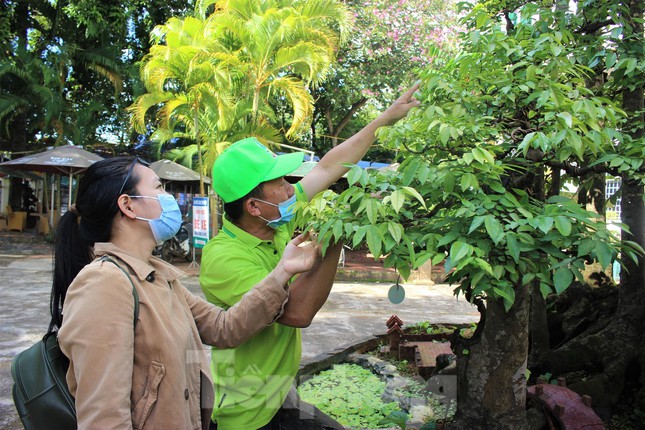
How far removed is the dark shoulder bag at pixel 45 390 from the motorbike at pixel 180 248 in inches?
468

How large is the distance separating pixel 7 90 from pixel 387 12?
11.8 meters

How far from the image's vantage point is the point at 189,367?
1.57m

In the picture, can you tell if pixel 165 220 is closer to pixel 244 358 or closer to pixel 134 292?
pixel 134 292

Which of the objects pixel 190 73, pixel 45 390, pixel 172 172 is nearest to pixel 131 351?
pixel 45 390

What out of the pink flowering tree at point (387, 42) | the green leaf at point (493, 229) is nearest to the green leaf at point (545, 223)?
the green leaf at point (493, 229)

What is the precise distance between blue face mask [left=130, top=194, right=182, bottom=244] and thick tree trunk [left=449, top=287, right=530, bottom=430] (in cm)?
163

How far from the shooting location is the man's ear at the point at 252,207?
2.04 metres

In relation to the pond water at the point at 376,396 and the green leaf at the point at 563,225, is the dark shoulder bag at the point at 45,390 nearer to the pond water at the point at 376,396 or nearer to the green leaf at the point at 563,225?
the green leaf at the point at 563,225

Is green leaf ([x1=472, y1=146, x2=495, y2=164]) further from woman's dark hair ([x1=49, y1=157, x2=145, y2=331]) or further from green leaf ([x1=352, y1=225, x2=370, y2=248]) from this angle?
woman's dark hair ([x1=49, y1=157, x2=145, y2=331])

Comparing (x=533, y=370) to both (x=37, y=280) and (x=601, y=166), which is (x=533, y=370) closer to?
(x=601, y=166)

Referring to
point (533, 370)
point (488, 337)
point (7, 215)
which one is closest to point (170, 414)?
point (488, 337)

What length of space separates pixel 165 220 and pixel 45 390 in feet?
1.97

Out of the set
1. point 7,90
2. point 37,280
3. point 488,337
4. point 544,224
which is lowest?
point 37,280

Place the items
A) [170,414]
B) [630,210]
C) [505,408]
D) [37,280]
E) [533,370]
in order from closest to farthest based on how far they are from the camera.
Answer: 1. [170,414]
2. [505,408]
3. [630,210]
4. [533,370]
5. [37,280]
